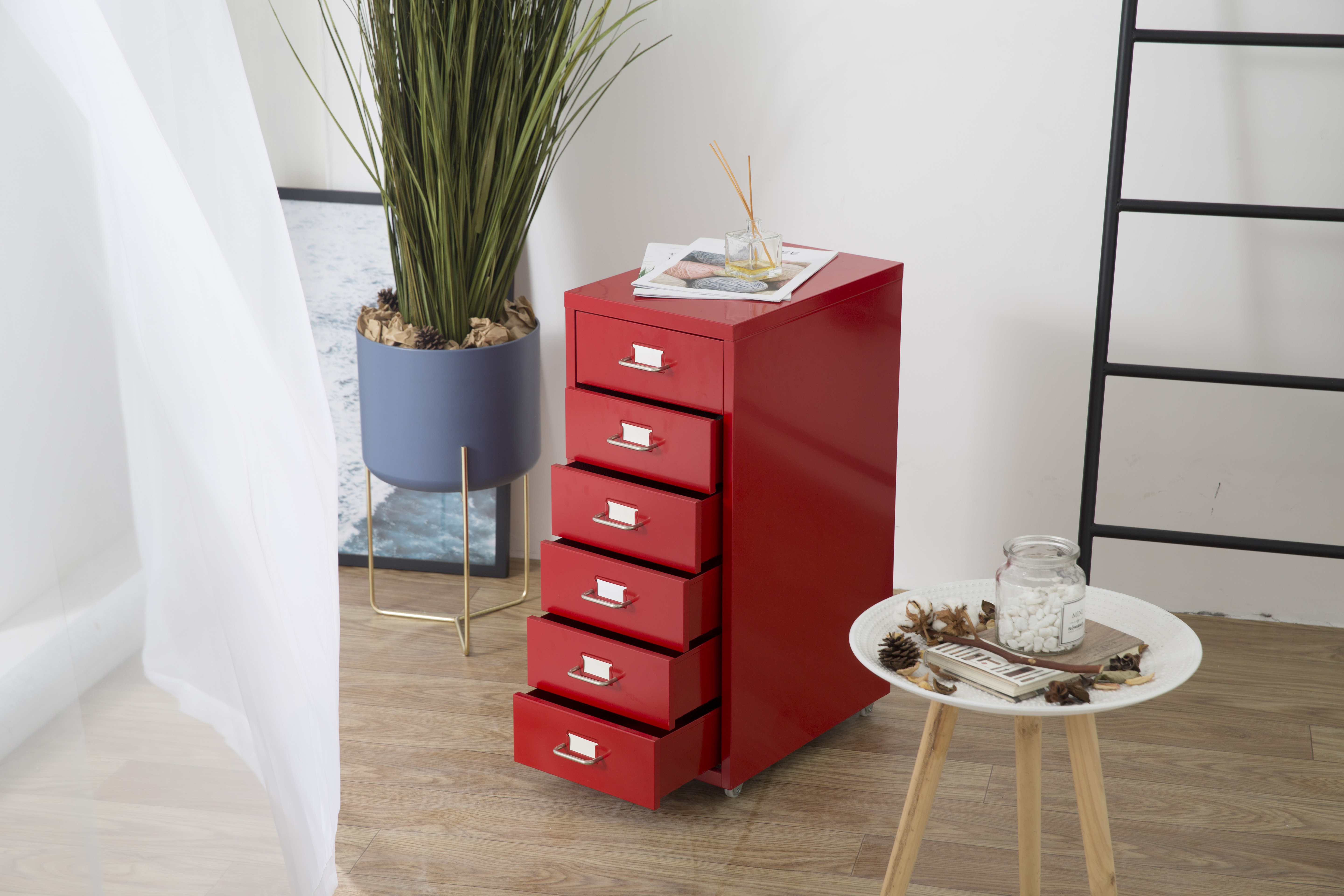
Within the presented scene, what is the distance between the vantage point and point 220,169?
4.15 ft

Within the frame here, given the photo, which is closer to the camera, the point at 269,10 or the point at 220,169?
the point at 220,169

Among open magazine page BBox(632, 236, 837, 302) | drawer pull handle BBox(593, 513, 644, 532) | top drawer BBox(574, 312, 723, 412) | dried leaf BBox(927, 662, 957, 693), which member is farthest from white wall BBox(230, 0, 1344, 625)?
dried leaf BBox(927, 662, 957, 693)

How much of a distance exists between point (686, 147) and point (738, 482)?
962mm

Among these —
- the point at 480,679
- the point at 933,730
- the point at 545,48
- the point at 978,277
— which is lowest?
the point at 480,679

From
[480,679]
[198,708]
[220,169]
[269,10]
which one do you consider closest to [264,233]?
[220,169]

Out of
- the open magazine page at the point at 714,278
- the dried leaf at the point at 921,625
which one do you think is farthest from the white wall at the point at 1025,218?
the dried leaf at the point at 921,625

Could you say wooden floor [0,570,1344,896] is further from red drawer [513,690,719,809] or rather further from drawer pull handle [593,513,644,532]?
drawer pull handle [593,513,644,532]

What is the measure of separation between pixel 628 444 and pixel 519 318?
67 cm

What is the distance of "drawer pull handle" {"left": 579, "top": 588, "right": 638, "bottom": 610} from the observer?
5.98ft

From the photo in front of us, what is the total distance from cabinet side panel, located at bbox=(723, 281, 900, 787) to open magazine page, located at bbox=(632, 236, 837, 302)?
0.07 meters

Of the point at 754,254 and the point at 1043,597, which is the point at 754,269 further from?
the point at 1043,597

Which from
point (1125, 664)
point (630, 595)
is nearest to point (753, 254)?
point (630, 595)

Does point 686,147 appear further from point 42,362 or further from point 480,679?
point 42,362

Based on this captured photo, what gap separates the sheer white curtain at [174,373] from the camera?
1.06 meters
